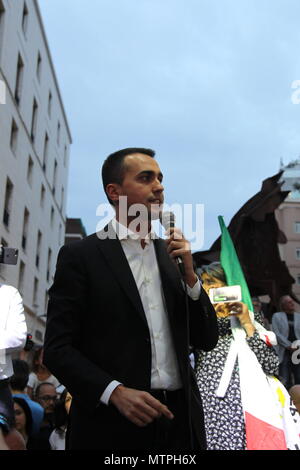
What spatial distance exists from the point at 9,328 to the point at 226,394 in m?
1.41

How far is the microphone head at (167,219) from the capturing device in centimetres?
206

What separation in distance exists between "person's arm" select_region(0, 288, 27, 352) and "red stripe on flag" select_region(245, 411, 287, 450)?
4.78ft

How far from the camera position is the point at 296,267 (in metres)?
16.7

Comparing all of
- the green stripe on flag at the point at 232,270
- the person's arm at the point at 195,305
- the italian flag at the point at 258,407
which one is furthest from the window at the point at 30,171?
the person's arm at the point at 195,305

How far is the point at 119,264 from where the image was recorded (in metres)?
2.05

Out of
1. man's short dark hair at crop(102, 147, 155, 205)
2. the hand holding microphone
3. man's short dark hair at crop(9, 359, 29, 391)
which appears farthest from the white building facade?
the hand holding microphone

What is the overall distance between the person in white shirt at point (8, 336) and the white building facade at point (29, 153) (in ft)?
61.8

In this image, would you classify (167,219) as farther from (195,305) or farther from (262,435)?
(262,435)

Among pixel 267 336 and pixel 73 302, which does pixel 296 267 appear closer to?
pixel 267 336

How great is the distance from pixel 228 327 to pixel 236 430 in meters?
0.69

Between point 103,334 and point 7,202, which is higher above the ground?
point 7,202

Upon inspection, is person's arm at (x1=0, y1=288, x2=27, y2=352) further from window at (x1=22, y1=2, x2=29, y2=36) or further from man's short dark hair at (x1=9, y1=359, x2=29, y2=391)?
window at (x1=22, y1=2, x2=29, y2=36)

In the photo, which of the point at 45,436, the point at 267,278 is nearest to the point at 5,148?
the point at 267,278

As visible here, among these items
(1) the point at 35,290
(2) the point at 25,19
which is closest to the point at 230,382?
(2) the point at 25,19
